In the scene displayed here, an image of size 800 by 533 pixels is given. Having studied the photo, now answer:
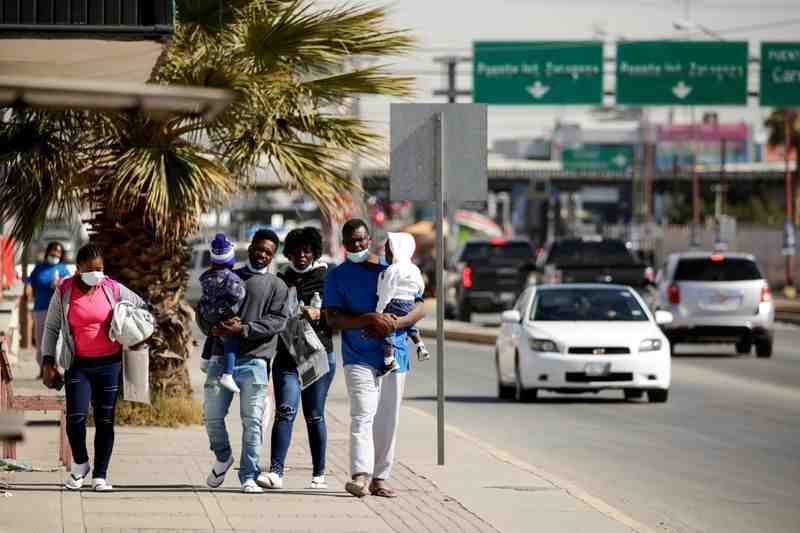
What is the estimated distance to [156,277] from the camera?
1778cm

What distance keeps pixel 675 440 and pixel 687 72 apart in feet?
104

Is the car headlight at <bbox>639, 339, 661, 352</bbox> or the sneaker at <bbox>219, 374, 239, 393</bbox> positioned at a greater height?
the sneaker at <bbox>219, 374, 239, 393</bbox>

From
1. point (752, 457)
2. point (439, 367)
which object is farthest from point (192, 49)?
point (752, 457)

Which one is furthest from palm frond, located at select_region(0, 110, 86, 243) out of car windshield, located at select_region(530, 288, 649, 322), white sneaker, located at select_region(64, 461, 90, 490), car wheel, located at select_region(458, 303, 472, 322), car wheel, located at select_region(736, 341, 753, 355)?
car wheel, located at select_region(458, 303, 472, 322)

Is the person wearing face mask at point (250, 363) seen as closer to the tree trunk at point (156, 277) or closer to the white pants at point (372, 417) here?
the white pants at point (372, 417)

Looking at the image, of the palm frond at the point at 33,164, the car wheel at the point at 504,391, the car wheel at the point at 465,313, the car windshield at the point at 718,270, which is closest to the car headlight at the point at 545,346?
the car wheel at the point at 504,391

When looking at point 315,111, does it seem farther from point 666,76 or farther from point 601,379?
point 666,76

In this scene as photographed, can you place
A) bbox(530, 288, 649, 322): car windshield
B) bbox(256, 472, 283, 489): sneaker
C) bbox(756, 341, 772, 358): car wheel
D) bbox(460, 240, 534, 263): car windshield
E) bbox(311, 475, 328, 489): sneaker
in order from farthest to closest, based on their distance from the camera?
bbox(460, 240, 534, 263): car windshield < bbox(756, 341, 772, 358): car wheel < bbox(530, 288, 649, 322): car windshield < bbox(311, 475, 328, 489): sneaker < bbox(256, 472, 283, 489): sneaker

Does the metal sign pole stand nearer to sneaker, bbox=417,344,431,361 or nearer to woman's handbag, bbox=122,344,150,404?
sneaker, bbox=417,344,431,361

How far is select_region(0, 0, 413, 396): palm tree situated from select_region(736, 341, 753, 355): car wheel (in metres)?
16.1

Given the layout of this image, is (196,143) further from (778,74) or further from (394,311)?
(778,74)

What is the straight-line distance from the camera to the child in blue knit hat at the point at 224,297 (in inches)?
478

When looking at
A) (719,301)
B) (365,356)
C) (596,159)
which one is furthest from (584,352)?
(596,159)

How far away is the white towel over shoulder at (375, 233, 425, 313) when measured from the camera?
12070mm
